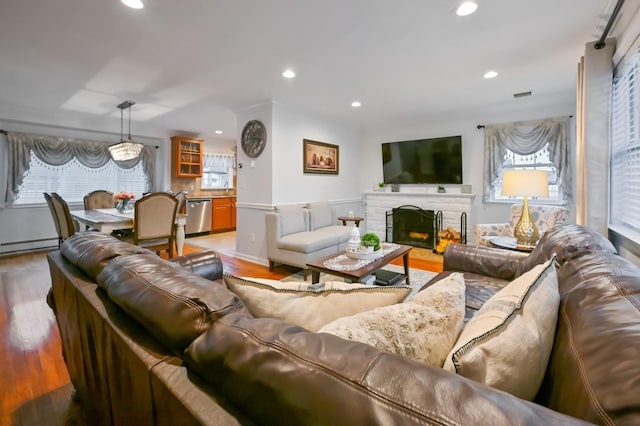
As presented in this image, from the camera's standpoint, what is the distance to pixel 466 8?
6.60ft

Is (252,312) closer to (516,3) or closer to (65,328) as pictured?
(65,328)

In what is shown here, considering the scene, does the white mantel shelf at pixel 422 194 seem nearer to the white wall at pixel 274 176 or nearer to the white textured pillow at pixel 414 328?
the white wall at pixel 274 176

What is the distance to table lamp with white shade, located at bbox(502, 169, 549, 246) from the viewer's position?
249 cm

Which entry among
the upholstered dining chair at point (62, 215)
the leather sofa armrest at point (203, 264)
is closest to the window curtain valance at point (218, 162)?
the upholstered dining chair at point (62, 215)

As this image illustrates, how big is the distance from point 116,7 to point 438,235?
4908 millimetres

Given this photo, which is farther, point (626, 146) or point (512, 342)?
point (626, 146)

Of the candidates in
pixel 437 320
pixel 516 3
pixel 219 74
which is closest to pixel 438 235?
pixel 516 3

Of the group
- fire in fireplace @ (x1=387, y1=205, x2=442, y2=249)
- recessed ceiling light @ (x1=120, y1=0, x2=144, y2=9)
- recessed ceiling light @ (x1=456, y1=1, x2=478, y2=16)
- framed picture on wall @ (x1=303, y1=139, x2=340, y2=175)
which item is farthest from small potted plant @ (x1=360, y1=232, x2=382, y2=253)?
fire in fireplace @ (x1=387, y1=205, x2=442, y2=249)

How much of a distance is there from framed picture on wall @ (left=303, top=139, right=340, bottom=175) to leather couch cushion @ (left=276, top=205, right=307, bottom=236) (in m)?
0.82

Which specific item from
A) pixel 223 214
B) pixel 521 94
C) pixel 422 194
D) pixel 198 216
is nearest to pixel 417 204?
pixel 422 194

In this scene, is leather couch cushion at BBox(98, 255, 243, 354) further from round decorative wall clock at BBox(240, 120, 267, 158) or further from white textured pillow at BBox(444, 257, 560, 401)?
round decorative wall clock at BBox(240, 120, 267, 158)

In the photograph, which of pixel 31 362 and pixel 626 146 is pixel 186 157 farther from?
pixel 626 146

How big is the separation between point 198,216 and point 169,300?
609cm

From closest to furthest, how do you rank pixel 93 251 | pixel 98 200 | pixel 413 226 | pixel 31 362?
pixel 93 251 < pixel 31 362 < pixel 98 200 < pixel 413 226
